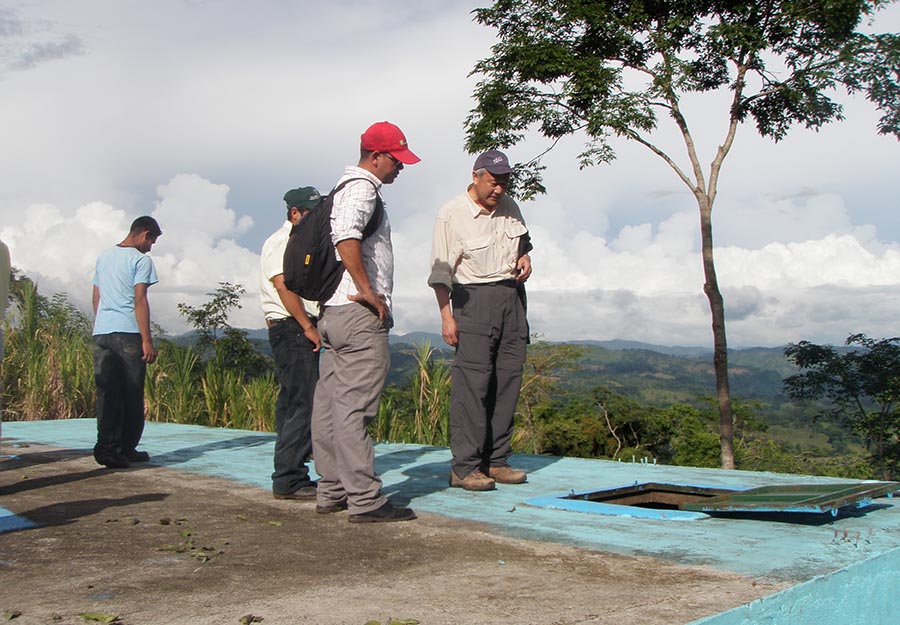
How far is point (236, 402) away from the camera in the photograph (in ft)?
32.5

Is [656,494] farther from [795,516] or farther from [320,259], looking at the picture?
[320,259]

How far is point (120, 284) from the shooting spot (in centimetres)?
554

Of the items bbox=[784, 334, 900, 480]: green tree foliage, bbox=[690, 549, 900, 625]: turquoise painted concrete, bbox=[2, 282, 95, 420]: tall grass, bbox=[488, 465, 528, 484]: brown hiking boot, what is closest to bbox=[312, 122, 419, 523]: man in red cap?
bbox=[488, 465, 528, 484]: brown hiking boot

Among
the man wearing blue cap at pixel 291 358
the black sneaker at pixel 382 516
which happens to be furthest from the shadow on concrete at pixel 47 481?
the black sneaker at pixel 382 516

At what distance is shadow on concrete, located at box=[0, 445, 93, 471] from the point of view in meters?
5.56

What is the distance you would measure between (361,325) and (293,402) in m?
0.93

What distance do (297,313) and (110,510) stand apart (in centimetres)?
118

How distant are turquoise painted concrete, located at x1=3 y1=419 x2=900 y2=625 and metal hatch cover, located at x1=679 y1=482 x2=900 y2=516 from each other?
6cm

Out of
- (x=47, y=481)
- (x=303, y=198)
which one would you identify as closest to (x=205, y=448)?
(x=47, y=481)

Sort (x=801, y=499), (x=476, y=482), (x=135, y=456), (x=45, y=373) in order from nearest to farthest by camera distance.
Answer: (x=801, y=499) → (x=476, y=482) → (x=135, y=456) → (x=45, y=373)

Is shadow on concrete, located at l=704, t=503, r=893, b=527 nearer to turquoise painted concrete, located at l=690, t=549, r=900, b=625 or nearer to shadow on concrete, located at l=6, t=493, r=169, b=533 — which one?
turquoise painted concrete, located at l=690, t=549, r=900, b=625

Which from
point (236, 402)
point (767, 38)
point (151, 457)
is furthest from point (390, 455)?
point (767, 38)

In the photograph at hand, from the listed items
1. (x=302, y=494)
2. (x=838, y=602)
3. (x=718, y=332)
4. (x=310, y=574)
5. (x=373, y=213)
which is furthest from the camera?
(x=718, y=332)

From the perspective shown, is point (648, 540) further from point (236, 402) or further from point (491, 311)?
point (236, 402)
